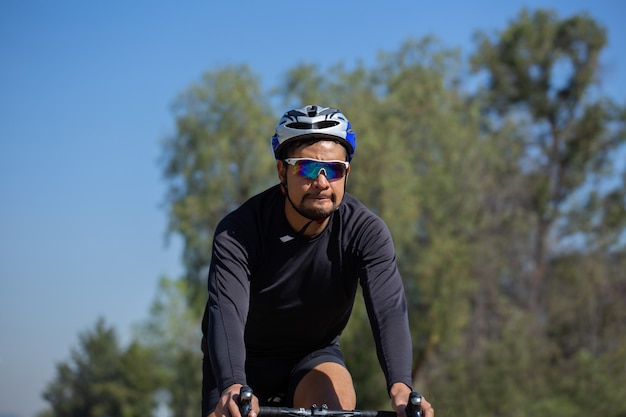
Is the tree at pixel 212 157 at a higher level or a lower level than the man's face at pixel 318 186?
higher

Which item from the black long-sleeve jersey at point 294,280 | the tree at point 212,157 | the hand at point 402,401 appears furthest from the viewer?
the tree at point 212,157

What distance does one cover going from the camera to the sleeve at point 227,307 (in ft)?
15.3

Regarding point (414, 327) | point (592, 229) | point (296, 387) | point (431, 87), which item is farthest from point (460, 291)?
point (296, 387)

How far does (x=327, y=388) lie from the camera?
5.14 metres

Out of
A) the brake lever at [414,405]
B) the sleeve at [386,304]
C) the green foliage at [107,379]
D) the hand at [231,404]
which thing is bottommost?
the brake lever at [414,405]

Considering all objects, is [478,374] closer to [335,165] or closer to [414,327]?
[414,327]

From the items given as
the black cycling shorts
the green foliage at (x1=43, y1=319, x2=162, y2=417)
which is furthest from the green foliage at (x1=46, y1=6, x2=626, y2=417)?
the black cycling shorts

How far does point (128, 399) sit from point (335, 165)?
198 ft

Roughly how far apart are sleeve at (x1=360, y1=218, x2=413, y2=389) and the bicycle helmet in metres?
0.56

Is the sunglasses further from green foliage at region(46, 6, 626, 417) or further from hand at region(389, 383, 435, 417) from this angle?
green foliage at region(46, 6, 626, 417)

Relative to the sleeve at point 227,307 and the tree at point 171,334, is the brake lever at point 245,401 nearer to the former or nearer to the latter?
the sleeve at point 227,307

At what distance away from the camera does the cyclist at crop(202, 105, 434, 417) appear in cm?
496

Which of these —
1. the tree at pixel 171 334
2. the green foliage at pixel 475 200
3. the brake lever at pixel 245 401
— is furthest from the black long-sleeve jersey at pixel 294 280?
the tree at pixel 171 334

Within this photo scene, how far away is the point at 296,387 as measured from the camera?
5402 millimetres
